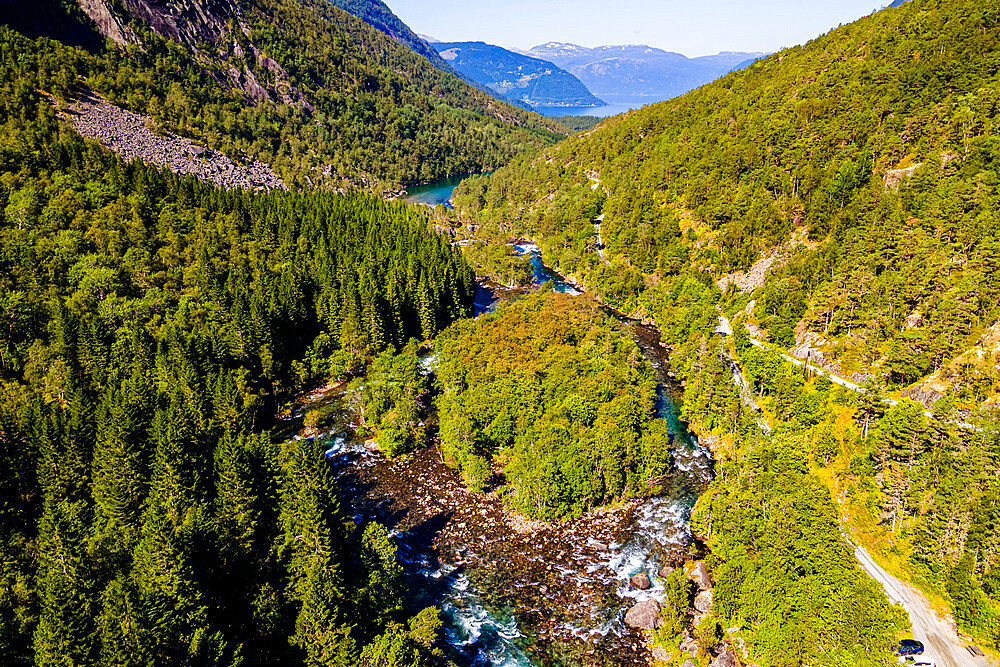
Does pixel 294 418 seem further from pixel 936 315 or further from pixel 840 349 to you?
pixel 936 315

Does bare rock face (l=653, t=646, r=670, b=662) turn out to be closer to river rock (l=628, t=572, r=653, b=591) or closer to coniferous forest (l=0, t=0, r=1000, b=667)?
coniferous forest (l=0, t=0, r=1000, b=667)

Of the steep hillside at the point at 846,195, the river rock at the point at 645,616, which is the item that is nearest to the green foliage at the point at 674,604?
the river rock at the point at 645,616

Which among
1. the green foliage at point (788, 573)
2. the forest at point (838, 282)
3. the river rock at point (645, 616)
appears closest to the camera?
the green foliage at point (788, 573)

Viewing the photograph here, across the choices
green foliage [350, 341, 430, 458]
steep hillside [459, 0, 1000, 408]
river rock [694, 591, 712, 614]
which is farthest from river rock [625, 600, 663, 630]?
steep hillside [459, 0, 1000, 408]

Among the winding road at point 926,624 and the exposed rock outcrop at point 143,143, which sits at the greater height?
→ the exposed rock outcrop at point 143,143

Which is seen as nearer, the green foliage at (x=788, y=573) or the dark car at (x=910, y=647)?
the green foliage at (x=788, y=573)

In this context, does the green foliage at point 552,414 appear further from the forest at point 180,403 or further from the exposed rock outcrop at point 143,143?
the exposed rock outcrop at point 143,143
